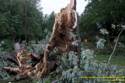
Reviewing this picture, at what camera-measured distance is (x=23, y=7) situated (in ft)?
142

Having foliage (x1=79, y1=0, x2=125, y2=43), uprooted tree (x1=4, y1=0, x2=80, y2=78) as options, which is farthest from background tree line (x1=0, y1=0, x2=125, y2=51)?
uprooted tree (x1=4, y1=0, x2=80, y2=78)

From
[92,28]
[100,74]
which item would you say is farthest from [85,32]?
[100,74]

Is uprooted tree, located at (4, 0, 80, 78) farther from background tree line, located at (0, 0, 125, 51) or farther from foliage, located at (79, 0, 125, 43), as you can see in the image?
foliage, located at (79, 0, 125, 43)

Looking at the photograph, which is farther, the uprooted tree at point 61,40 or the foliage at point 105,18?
the foliage at point 105,18

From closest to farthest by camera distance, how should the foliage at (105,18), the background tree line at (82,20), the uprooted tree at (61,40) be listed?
1. the uprooted tree at (61,40)
2. the foliage at (105,18)
3. the background tree line at (82,20)

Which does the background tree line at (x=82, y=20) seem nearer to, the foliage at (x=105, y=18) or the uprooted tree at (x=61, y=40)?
the foliage at (x=105, y=18)

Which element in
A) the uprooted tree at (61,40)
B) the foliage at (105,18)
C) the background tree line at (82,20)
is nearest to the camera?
the uprooted tree at (61,40)

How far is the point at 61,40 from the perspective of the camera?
35.4 ft

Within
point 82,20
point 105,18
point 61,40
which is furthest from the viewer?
point 82,20

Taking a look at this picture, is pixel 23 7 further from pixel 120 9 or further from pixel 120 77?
pixel 120 77

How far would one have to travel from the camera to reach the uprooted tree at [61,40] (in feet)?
33.9

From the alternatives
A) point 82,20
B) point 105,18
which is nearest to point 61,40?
point 105,18

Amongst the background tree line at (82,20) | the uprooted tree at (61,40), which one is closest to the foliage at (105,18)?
the background tree line at (82,20)

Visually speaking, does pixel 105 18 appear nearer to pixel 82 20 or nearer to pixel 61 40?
pixel 82 20
